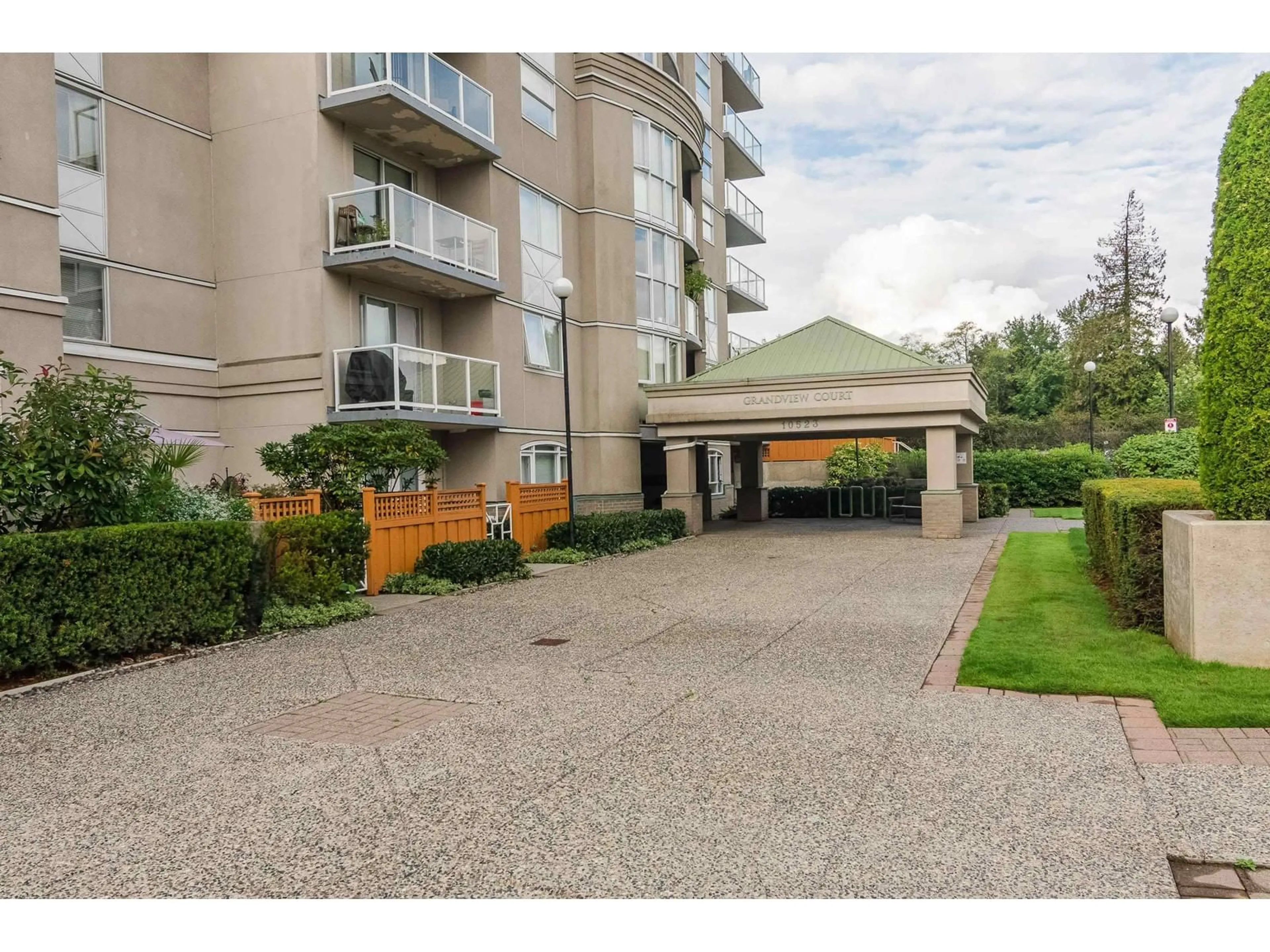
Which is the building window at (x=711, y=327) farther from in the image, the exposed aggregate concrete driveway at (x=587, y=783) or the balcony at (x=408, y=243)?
the exposed aggregate concrete driveway at (x=587, y=783)

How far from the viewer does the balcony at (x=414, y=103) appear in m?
16.5

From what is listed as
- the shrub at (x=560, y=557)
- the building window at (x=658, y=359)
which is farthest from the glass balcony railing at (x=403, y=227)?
the building window at (x=658, y=359)

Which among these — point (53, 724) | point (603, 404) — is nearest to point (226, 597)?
point (53, 724)

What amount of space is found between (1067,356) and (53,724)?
65.8m

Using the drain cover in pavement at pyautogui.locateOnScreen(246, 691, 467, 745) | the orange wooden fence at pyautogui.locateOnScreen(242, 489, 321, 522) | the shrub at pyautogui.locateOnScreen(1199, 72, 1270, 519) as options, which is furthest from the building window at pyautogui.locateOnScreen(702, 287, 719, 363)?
the drain cover in pavement at pyautogui.locateOnScreen(246, 691, 467, 745)

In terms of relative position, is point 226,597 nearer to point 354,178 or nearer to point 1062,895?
point 1062,895

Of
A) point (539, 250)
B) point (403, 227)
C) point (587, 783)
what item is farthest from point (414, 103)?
point (587, 783)

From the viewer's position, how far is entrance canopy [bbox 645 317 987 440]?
869 inches

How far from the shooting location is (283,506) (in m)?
11.9

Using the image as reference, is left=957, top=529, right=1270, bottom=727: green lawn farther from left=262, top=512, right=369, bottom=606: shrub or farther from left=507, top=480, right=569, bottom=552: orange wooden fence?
left=507, top=480, right=569, bottom=552: orange wooden fence

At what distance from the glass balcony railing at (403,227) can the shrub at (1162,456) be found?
51.3 ft

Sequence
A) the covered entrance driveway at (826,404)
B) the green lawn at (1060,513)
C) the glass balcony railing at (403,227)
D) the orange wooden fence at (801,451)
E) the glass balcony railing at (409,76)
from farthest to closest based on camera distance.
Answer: the orange wooden fence at (801,451) < the green lawn at (1060,513) < the covered entrance driveway at (826,404) < the glass balcony railing at (409,76) < the glass balcony railing at (403,227)

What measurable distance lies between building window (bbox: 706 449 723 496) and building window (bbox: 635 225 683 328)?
8.24 metres

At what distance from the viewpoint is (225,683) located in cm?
788
